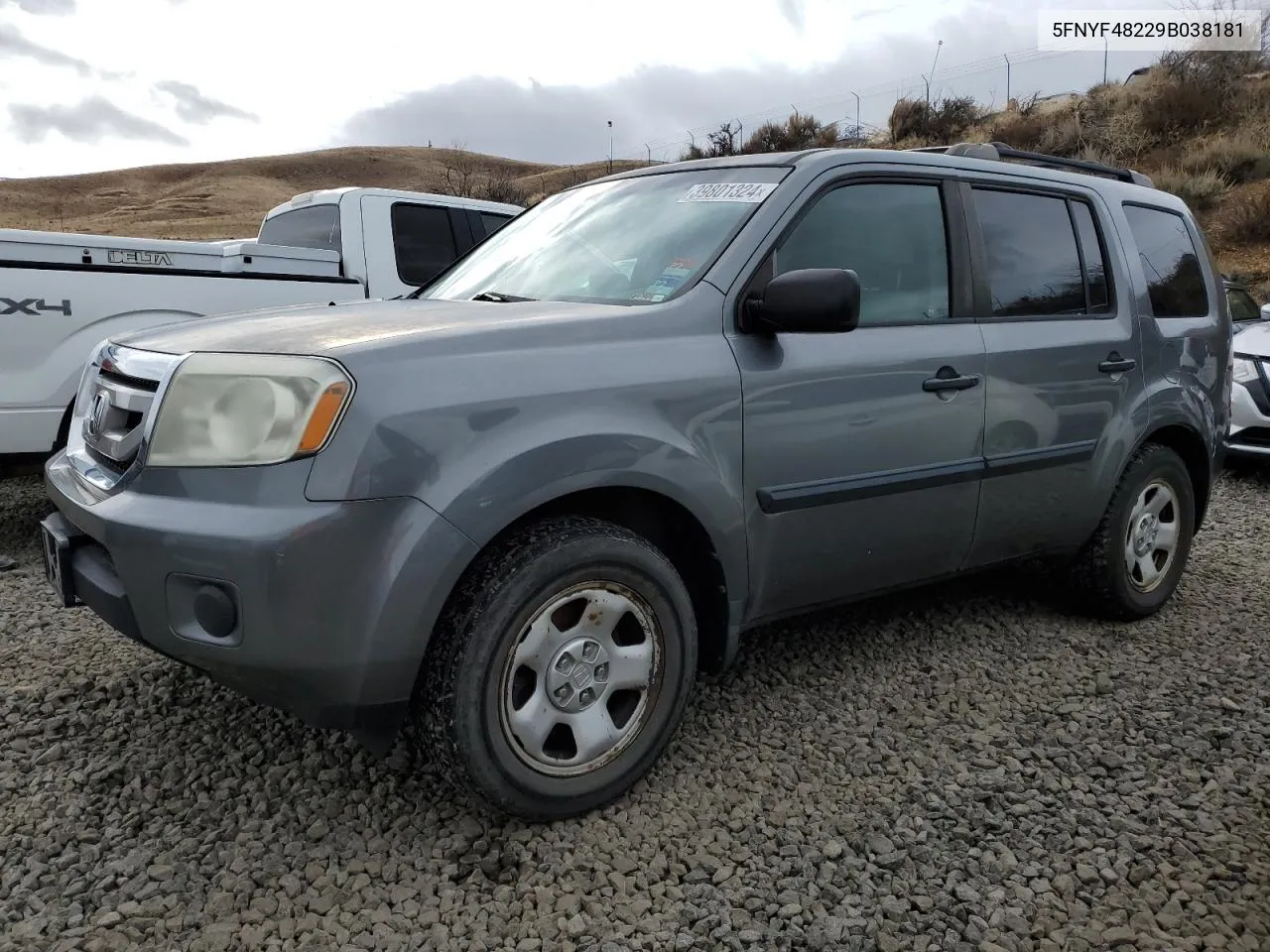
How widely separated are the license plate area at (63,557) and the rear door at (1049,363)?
2.78 metres

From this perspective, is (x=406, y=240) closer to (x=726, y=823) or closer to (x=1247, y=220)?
(x=726, y=823)

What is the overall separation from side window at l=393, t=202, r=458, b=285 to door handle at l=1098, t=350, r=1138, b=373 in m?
4.47

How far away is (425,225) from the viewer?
7004mm

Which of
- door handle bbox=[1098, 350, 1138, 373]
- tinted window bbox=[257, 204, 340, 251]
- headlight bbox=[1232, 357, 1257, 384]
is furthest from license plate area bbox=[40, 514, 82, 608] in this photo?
headlight bbox=[1232, 357, 1257, 384]

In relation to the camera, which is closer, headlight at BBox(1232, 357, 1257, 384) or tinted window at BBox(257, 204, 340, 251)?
tinted window at BBox(257, 204, 340, 251)

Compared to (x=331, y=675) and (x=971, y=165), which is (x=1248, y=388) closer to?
(x=971, y=165)

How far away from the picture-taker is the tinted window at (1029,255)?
11.6ft

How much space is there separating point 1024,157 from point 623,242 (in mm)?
1962

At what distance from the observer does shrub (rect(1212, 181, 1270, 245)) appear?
685 inches

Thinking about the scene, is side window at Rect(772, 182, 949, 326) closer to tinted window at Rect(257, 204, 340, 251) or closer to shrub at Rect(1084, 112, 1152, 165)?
tinted window at Rect(257, 204, 340, 251)

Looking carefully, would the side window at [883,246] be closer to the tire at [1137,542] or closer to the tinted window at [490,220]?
the tire at [1137,542]

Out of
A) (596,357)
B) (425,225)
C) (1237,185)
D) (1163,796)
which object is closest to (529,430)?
(596,357)

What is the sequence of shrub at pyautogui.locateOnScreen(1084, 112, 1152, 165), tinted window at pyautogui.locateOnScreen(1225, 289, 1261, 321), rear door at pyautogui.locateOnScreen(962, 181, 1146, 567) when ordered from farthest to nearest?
shrub at pyautogui.locateOnScreen(1084, 112, 1152, 165), tinted window at pyautogui.locateOnScreen(1225, 289, 1261, 321), rear door at pyautogui.locateOnScreen(962, 181, 1146, 567)

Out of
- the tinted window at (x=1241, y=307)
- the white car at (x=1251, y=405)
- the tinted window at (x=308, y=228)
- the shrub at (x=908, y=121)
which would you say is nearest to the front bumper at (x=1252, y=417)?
the white car at (x=1251, y=405)
